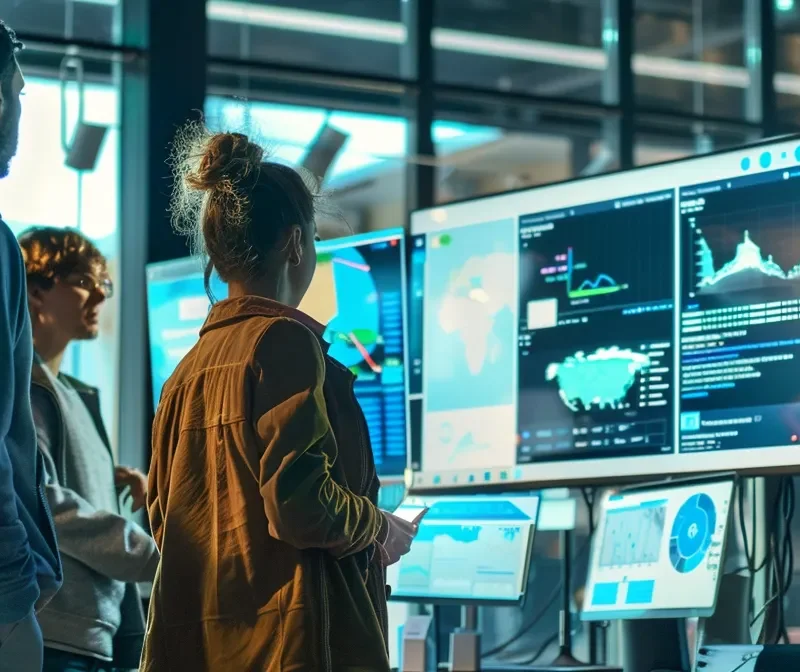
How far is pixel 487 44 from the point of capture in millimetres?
5570

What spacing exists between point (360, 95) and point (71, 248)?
2280 mm

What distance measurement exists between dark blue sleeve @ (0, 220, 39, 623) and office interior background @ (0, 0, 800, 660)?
6.95 ft

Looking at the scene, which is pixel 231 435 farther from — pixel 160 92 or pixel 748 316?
pixel 160 92

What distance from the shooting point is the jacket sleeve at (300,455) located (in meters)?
1.88

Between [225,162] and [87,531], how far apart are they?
1077 millimetres

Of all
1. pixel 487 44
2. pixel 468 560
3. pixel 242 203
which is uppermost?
pixel 487 44

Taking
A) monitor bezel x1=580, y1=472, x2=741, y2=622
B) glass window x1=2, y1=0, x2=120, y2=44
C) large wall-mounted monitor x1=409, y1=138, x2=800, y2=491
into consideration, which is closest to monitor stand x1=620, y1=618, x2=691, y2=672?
monitor bezel x1=580, y1=472, x2=741, y2=622

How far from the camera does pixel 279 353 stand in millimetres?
1953

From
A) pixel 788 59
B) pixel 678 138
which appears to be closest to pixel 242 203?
pixel 678 138

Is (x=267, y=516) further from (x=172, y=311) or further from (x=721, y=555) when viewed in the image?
(x=172, y=311)

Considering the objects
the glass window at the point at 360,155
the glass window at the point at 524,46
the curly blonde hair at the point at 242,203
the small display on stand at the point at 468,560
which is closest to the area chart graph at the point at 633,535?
→ the small display on stand at the point at 468,560

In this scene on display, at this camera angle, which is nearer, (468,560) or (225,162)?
(225,162)

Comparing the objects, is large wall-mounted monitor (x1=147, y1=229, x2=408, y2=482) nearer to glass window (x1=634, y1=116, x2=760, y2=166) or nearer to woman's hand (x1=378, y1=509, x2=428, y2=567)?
woman's hand (x1=378, y1=509, x2=428, y2=567)

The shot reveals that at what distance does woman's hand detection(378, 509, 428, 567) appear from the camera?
204 cm
